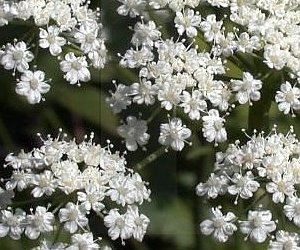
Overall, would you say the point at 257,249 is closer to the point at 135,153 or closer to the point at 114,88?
the point at 135,153

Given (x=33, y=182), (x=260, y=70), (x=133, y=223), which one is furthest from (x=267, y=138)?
(x=33, y=182)

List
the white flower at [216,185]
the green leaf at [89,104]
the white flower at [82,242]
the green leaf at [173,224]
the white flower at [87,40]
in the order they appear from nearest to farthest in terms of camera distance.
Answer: the white flower at [82,242]
the white flower at [216,185]
the white flower at [87,40]
the green leaf at [173,224]
the green leaf at [89,104]

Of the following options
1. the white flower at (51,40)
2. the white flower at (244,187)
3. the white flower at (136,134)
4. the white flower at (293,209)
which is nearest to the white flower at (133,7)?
the white flower at (51,40)

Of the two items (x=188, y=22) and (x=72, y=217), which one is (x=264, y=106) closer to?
(x=188, y=22)

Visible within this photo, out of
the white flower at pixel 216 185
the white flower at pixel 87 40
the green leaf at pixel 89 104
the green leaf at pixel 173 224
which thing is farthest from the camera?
the green leaf at pixel 89 104

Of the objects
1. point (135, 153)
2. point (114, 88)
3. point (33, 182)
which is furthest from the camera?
point (114, 88)

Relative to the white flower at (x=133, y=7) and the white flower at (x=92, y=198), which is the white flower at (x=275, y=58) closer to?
the white flower at (x=133, y=7)

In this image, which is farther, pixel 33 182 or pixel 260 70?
pixel 260 70
